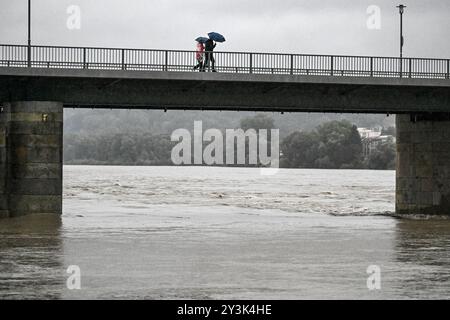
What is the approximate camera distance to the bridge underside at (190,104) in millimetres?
48719

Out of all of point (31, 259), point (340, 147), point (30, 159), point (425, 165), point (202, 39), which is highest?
point (202, 39)

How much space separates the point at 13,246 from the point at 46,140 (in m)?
16.1

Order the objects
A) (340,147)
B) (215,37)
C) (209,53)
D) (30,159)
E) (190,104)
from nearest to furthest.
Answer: (30,159) < (209,53) < (190,104) < (215,37) < (340,147)

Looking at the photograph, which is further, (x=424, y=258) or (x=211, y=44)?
(x=211, y=44)

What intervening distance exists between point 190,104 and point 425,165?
43.8ft

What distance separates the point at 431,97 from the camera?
180 ft

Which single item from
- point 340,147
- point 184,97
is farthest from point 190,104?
point 340,147

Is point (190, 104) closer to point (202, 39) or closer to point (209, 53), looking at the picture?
point (209, 53)

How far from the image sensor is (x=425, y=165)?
188 ft

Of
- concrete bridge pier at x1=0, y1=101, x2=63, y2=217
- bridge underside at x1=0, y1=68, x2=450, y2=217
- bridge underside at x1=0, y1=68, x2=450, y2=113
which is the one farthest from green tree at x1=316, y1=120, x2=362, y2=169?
concrete bridge pier at x1=0, y1=101, x2=63, y2=217

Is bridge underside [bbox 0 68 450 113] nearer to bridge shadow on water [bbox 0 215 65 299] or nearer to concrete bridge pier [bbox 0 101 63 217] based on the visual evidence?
concrete bridge pier [bbox 0 101 63 217]

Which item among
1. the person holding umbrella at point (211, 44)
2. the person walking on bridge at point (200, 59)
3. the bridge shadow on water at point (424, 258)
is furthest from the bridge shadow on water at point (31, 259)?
the person holding umbrella at point (211, 44)

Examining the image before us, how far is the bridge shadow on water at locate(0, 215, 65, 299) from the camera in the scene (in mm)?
22469
